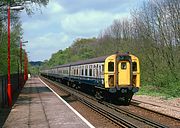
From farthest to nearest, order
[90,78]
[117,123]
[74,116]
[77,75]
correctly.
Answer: [77,75] → [90,78] → [74,116] → [117,123]

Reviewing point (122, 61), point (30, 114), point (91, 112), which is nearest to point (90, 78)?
point (122, 61)

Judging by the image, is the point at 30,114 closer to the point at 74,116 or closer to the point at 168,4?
the point at 74,116

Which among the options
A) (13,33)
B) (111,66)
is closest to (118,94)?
(111,66)

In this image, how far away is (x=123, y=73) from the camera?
21.8 metres

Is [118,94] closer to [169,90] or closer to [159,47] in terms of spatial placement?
[169,90]

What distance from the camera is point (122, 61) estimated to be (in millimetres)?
21875

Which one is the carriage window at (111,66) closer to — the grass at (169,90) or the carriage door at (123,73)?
the carriage door at (123,73)

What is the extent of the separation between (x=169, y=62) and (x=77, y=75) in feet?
28.3

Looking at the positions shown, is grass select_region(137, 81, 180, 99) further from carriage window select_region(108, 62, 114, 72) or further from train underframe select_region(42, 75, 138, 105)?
carriage window select_region(108, 62, 114, 72)

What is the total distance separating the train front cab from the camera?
21531mm

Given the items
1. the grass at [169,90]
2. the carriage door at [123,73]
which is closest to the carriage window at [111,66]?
the carriage door at [123,73]

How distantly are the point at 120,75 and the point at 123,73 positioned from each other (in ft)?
0.73

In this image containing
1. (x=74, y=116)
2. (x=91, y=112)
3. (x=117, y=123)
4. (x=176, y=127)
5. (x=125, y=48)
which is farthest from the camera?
(x=125, y=48)

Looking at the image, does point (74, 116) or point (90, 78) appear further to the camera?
point (90, 78)
